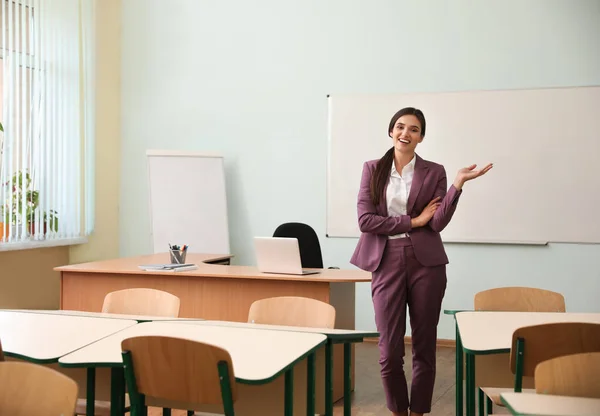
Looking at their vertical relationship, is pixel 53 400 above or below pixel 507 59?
below

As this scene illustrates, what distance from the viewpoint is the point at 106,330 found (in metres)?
2.80

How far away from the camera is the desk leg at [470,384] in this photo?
2.62 m

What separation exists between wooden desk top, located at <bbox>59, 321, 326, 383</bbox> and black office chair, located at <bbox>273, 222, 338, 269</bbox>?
2179 mm

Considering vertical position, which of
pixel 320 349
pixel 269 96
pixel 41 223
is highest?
pixel 269 96

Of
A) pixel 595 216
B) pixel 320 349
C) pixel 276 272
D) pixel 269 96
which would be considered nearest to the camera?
pixel 320 349

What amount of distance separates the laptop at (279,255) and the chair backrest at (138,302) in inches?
38.7

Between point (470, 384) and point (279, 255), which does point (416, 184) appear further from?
point (470, 384)

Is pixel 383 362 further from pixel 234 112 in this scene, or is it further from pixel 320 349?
pixel 234 112

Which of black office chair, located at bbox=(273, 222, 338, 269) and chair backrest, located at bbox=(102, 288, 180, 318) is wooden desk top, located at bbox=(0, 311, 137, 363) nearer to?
chair backrest, located at bbox=(102, 288, 180, 318)

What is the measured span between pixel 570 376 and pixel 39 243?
492 cm

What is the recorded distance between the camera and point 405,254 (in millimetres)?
3559

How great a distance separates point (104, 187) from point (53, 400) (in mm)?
5305

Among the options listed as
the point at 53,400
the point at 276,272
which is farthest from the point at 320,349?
the point at 276,272

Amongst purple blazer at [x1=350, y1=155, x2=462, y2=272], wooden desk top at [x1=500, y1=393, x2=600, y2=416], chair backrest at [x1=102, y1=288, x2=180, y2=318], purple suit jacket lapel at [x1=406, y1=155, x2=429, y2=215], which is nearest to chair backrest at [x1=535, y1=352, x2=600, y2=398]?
wooden desk top at [x1=500, y1=393, x2=600, y2=416]
